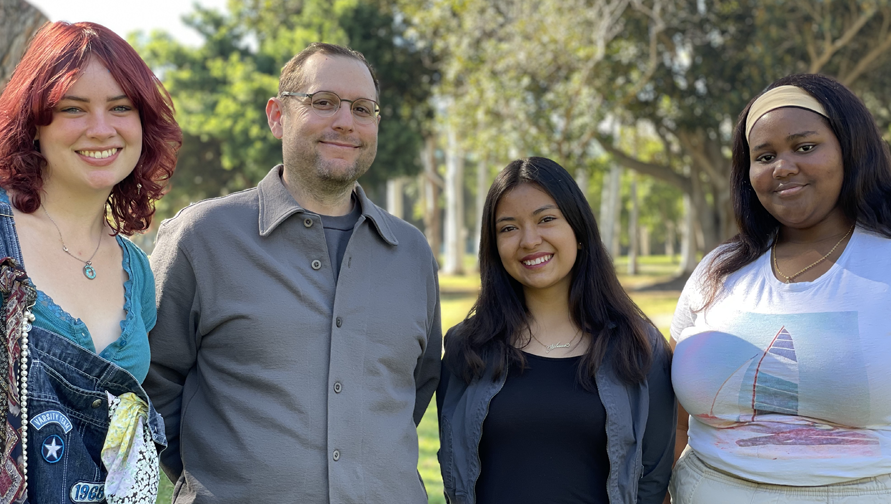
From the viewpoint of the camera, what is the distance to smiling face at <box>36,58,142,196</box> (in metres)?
2.48

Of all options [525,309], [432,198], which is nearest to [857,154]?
[525,309]

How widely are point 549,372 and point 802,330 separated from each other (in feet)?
3.26


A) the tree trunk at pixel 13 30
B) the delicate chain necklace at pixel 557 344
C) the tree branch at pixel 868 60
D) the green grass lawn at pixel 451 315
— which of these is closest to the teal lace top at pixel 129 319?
the delicate chain necklace at pixel 557 344

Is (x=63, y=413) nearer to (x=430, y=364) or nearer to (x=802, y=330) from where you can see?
(x=430, y=364)

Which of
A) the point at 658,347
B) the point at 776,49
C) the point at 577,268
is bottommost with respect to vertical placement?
the point at 658,347

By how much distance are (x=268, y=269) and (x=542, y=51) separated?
48.4 ft

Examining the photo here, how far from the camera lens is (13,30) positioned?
4906 millimetres

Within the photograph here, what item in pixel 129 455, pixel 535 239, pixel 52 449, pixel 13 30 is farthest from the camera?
pixel 13 30

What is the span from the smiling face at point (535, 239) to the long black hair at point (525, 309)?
1.6 inches

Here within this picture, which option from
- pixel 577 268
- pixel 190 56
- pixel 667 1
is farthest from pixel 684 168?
pixel 577 268

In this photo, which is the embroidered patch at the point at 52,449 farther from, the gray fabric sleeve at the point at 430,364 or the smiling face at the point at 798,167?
the smiling face at the point at 798,167

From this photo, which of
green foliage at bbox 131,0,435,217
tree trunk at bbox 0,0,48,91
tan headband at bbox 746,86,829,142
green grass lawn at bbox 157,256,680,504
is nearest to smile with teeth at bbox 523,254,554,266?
tan headband at bbox 746,86,829,142

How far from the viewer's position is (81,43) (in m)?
2.49

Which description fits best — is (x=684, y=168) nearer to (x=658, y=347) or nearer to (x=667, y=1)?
(x=667, y=1)
